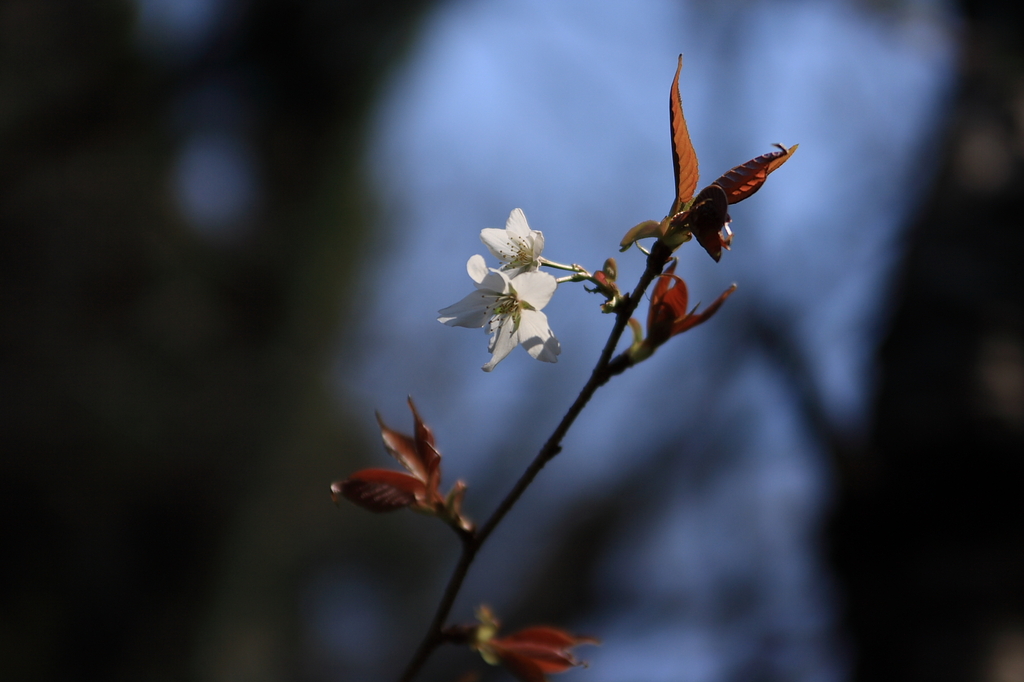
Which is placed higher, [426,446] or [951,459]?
[951,459]

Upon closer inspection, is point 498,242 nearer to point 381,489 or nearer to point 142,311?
point 381,489

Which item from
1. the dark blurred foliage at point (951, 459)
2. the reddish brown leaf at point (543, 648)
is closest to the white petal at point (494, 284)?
the reddish brown leaf at point (543, 648)

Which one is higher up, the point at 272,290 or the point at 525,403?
the point at 272,290

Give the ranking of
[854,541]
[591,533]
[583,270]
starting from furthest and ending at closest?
[591,533]
[854,541]
[583,270]

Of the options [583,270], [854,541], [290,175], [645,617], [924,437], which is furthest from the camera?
[290,175]

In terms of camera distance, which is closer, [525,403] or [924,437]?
[924,437]

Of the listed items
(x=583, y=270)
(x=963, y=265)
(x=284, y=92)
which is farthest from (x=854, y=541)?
(x=284, y=92)

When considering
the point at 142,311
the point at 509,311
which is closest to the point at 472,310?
the point at 509,311

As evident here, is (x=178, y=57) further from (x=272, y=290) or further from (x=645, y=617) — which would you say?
(x=645, y=617)

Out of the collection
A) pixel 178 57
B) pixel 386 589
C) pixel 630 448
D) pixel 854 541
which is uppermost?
pixel 178 57
